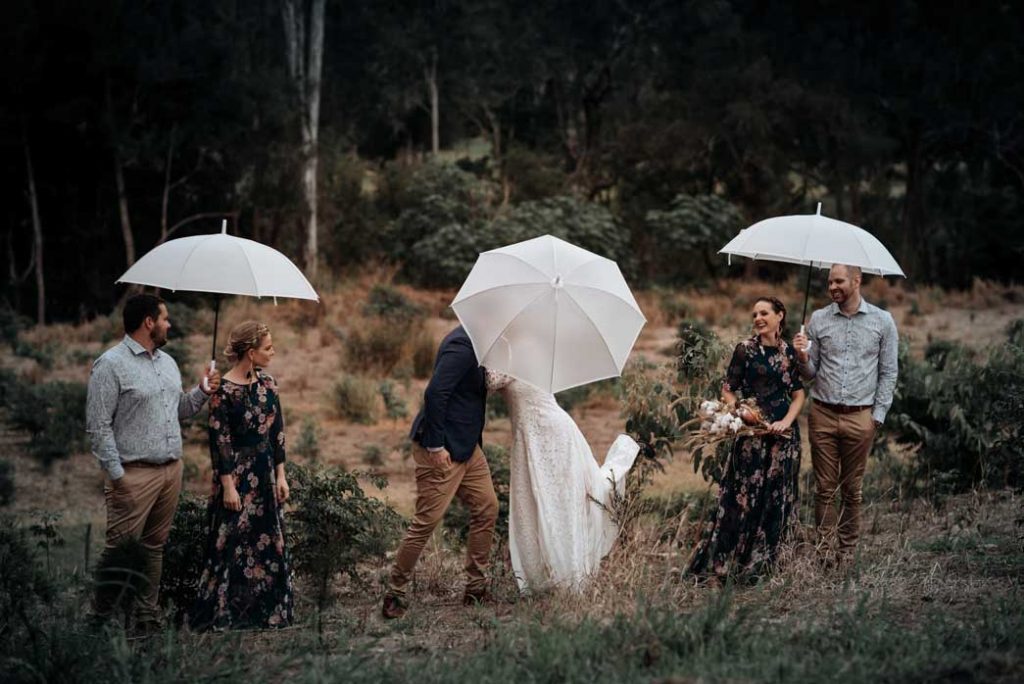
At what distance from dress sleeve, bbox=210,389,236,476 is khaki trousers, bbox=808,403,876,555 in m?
3.46

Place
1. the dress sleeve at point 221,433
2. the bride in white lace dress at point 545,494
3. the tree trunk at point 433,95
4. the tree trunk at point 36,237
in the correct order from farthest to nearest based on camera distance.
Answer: the tree trunk at point 433,95 → the tree trunk at point 36,237 → the bride in white lace dress at point 545,494 → the dress sleeve at point 221,433

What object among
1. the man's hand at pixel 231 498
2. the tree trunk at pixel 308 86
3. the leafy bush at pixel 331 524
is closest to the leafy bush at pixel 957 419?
the leafy bush at pixel 331 524

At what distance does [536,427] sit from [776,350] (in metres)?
1.54

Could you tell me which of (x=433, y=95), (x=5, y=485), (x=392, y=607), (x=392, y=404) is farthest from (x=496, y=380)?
(x=433, y=95)

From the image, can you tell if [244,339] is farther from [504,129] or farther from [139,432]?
[504,129]

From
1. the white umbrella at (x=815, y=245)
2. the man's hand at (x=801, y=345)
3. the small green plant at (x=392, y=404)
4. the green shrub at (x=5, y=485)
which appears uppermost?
the white umbrella at (x=815, y=245)

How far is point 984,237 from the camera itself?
2555 centimetres

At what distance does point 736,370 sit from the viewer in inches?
255

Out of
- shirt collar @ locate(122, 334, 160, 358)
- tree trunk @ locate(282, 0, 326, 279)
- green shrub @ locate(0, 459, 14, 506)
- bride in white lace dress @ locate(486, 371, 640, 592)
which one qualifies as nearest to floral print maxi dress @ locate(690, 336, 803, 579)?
bride in white lace dress @ locate(486, 371, 640, 592)

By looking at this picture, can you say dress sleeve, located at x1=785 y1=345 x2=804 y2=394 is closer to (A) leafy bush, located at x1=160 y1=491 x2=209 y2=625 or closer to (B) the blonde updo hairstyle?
(B) the blonde updo hairstyle

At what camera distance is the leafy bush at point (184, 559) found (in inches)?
247

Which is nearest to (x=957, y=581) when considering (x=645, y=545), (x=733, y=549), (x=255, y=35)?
(x=733, y=549)

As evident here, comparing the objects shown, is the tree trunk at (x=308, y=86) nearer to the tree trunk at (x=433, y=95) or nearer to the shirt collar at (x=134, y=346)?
the tree trunk at (x=433, y=95)

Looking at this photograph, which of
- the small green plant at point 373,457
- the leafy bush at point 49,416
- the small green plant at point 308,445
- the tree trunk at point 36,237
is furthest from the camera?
the tree trunk at point 36,237
